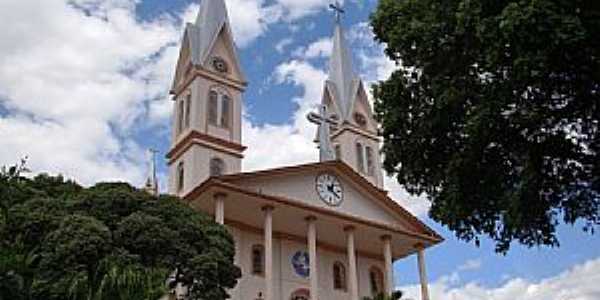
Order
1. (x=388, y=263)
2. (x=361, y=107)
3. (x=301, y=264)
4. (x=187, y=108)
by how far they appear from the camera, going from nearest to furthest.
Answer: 1. (x=388, y=263)
2. (x=301, y=264)
3. (x=187, y=108)
4. (x=361, y=107)

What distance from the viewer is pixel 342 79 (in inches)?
1762

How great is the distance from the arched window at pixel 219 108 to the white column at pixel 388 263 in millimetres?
8721

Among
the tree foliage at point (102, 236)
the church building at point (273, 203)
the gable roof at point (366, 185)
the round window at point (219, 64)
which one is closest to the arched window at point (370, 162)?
the church building at point (273, 203)

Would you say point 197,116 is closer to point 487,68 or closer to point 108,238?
point 108,238

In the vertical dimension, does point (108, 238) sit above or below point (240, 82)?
below

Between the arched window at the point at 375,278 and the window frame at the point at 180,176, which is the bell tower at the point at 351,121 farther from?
the window frame at the point at 180,176

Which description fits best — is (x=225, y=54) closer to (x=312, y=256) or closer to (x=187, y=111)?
(x=187, y=111)

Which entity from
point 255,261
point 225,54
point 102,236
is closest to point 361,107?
point 225,54

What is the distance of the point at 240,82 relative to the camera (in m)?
36.2

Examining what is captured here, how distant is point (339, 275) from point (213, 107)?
30.2 feet

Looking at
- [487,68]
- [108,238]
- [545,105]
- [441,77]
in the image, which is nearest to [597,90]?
[545,105]

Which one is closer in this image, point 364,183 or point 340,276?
point 364,183

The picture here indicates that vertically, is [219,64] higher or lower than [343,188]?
higher

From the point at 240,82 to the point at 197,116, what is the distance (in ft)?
10.8
